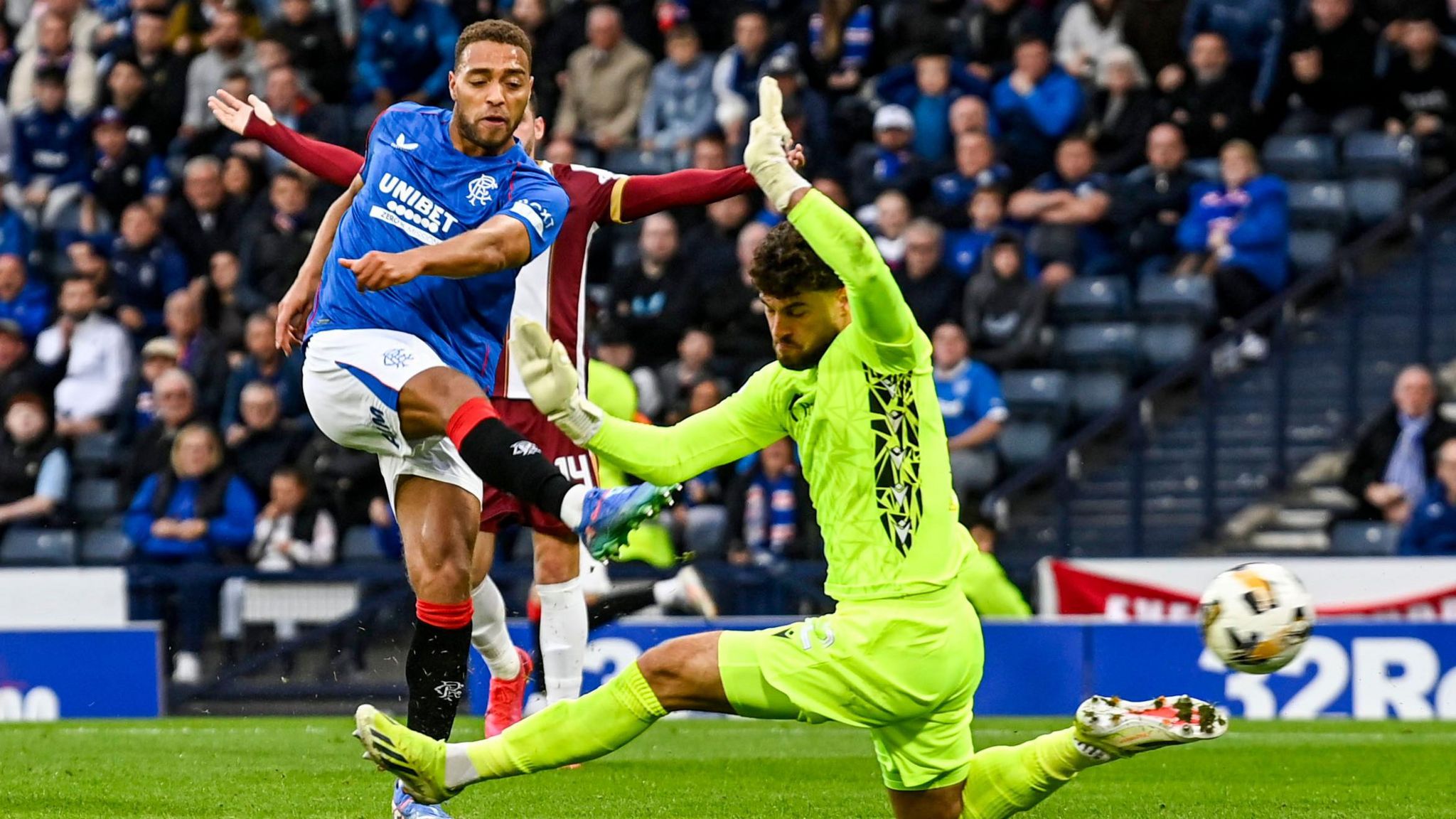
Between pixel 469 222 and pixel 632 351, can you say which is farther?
pixel 632 351

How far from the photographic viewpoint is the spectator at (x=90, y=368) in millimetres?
15953

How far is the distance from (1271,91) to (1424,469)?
3399mm

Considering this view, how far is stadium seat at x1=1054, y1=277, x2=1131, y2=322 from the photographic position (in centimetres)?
1451

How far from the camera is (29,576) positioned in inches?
542

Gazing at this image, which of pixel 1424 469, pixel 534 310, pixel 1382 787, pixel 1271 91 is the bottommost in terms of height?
pixel 1382 787

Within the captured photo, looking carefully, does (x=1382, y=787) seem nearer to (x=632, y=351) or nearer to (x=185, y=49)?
(x=632, y=351)

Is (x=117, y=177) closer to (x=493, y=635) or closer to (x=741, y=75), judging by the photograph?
(x=741, y=75)

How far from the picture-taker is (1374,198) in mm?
14680

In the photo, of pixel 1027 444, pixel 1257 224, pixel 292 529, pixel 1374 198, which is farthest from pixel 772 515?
pixel 1374 198

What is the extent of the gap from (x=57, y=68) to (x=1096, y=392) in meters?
9.46

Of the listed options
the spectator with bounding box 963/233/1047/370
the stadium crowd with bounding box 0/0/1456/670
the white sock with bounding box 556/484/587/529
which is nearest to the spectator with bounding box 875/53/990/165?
the stadium crowd with bounding box 0/0/1456/670

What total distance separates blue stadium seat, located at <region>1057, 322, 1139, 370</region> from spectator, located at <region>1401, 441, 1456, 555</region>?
2.34 m

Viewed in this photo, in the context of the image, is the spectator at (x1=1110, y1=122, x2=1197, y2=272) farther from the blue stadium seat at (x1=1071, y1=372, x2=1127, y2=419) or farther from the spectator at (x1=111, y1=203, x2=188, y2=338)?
the spectator at (x1=111, y1=203, x2=188, y2=338)

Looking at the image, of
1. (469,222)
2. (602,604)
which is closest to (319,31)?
(602,604)
